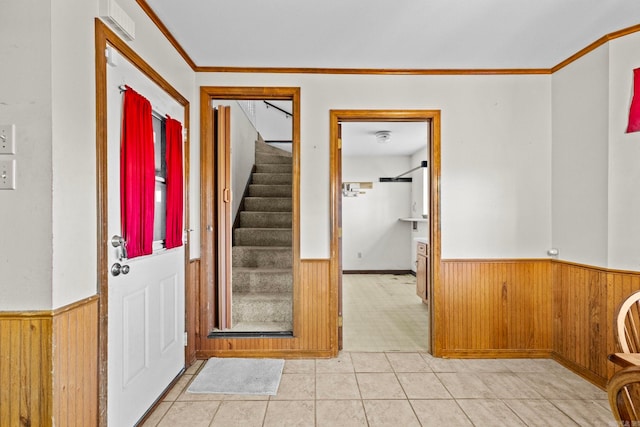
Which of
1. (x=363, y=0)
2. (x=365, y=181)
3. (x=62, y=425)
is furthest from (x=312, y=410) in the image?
(x=365, y=181)

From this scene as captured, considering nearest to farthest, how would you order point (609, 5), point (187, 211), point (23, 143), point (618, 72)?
point (23, 143) < point (609, 5) < point (618, 72) < point (187, 211)

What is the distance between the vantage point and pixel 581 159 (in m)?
2.63

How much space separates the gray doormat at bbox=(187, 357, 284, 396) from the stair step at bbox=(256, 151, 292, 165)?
335cm

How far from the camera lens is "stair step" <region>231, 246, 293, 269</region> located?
3.77 meters

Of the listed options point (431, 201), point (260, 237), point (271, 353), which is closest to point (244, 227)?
point (260, 237)

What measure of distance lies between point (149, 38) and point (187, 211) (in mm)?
1248

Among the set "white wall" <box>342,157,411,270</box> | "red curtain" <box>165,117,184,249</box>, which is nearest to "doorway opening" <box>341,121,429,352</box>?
"white wall" <box>342,157,411,270</box>

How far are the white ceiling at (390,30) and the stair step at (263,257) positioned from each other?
1926 millimetres

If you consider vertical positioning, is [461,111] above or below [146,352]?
above

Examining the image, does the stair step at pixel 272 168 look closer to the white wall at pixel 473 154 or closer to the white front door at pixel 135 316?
the white wall at pixel 473 154

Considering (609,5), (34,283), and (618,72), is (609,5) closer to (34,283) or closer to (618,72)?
(618,72)

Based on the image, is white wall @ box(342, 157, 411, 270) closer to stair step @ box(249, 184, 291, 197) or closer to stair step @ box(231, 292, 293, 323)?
stair step @ box(249, 184, 291, 197)

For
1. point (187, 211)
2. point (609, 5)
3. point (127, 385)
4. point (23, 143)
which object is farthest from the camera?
point (187, 211)

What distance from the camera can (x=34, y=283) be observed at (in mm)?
1328
